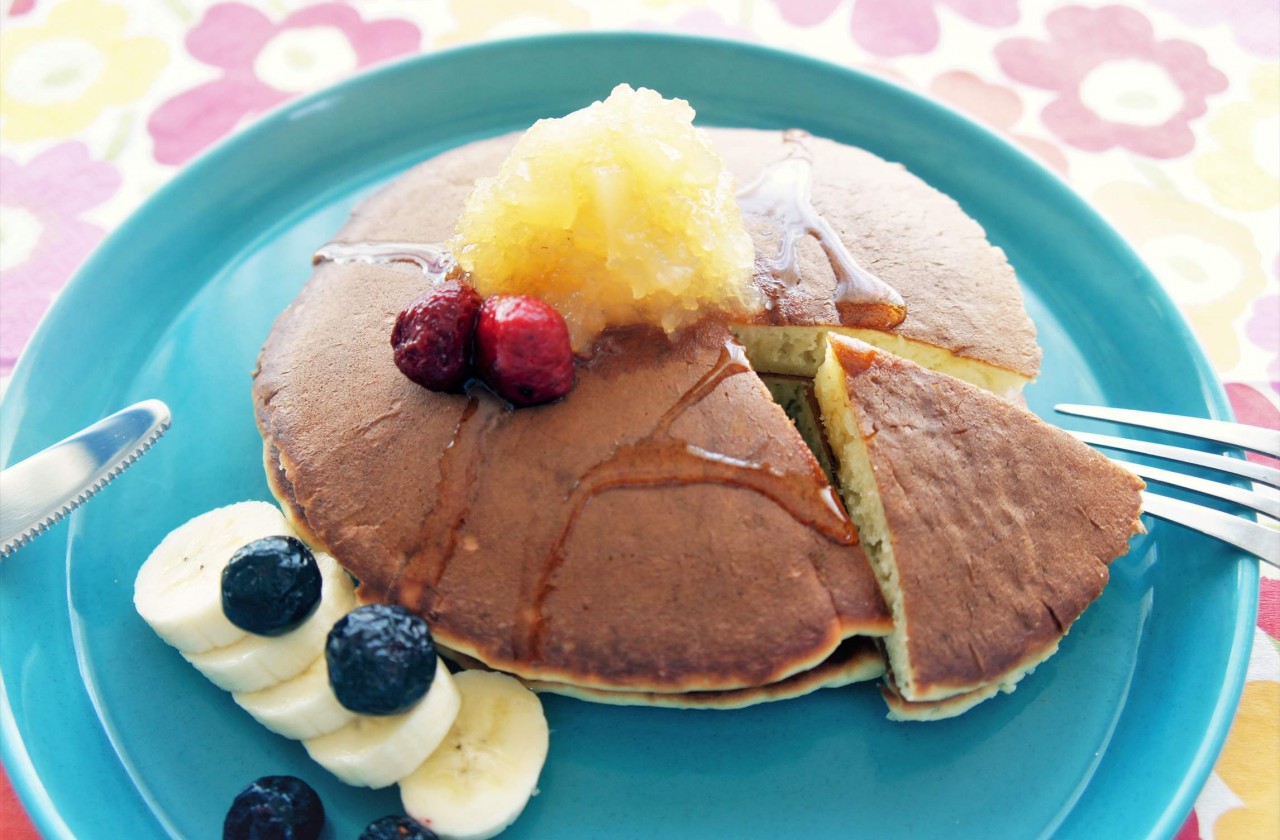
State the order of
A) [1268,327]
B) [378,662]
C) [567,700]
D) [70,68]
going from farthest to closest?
[70,68] < [1268,327] < [567,700] < [378,662]

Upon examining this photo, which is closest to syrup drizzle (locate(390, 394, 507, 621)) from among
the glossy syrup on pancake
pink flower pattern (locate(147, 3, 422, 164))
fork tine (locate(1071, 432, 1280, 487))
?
the glossy syrup on pancake

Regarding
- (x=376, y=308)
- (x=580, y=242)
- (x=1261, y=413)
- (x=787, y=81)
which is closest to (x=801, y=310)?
(x=580, y=242)

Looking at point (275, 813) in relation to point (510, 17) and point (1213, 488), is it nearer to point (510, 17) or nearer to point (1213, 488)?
point (1213, 488)

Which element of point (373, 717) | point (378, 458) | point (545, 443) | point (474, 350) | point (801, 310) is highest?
point (801, 310)

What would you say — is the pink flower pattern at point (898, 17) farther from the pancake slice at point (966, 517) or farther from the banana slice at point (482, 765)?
the banana slice at point (482, 765)

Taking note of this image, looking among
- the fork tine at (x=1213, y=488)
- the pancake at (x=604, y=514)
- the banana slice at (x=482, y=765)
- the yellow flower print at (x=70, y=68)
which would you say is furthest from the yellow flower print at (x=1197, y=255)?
the yellow flower print at (x=70, y=68)

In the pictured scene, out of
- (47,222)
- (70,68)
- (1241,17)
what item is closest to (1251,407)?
(1241,17)

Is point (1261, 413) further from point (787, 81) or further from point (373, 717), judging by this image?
point (373, 717)
